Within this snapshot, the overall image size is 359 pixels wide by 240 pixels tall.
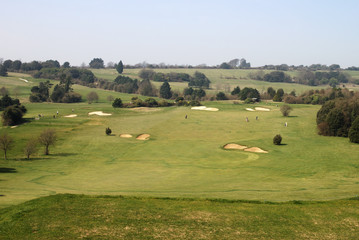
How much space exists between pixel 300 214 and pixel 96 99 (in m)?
131

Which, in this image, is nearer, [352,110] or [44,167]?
[44,167]

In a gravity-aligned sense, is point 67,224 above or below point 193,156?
above

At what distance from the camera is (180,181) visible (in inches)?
1474

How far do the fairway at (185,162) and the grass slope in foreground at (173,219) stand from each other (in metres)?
3.72

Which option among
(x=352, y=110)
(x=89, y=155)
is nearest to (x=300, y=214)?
(x=89, y=155)

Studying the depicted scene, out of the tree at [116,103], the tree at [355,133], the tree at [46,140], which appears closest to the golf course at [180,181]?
the tree at [46,140]

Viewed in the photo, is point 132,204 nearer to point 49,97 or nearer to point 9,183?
point 9,183

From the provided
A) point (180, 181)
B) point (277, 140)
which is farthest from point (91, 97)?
point (180, 181)

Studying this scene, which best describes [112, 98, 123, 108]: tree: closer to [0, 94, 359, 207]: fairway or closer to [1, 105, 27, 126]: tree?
[0, 94, 359, 207]: fairway

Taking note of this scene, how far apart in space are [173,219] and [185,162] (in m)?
28.0

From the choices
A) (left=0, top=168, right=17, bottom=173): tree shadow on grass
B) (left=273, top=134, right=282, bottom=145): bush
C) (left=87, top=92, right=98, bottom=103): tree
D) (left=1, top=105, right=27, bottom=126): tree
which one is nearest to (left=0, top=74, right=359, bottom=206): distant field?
(left=0, top=168, right=17, bottom=173): tree shadow on grass

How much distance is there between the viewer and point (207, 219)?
70.8 ft

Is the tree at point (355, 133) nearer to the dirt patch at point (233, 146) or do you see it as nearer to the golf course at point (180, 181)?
the golf course at point (180, 181)

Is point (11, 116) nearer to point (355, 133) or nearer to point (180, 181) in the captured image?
point (180, 181)
